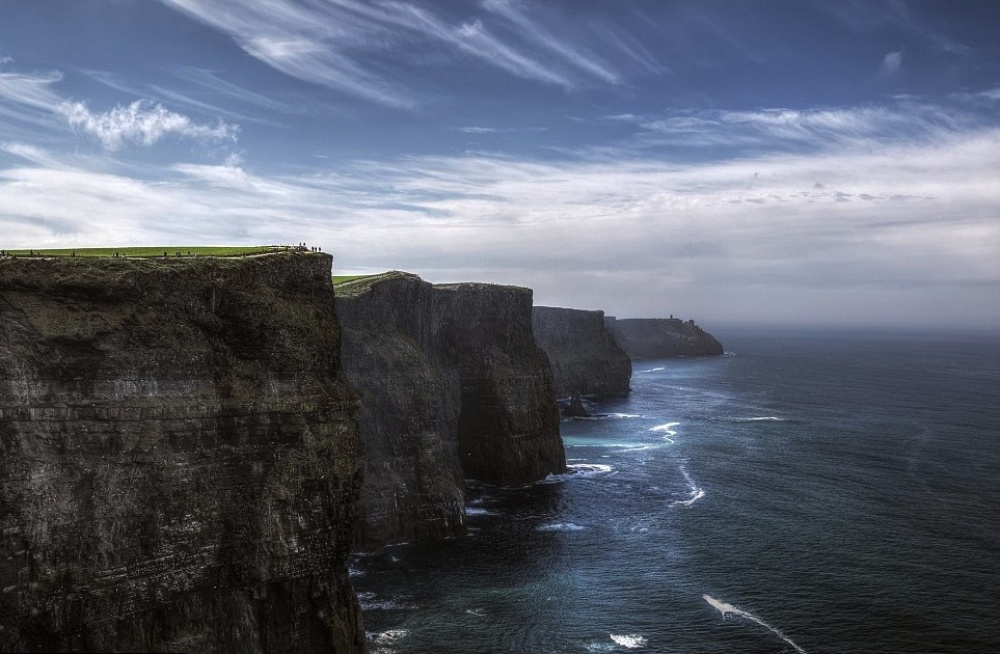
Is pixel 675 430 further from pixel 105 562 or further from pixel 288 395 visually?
pixel 105 562

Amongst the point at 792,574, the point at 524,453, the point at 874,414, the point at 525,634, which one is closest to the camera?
the point at 525,634

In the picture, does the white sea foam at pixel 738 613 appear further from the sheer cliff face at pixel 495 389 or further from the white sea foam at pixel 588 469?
the white sea foam at pixel 588 469

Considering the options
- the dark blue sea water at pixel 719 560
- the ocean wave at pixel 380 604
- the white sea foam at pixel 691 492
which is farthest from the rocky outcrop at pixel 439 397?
the white sea foam at pixel 691 492

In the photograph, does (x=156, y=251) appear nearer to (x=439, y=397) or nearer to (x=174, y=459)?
(x=174, y=459)

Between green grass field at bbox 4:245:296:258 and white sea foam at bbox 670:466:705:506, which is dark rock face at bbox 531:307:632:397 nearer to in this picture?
white sea foam at bbox 670:466:705:506

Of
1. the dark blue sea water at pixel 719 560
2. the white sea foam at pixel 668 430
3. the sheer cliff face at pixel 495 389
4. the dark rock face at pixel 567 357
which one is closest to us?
the dark blue sea water at pixel 719 560

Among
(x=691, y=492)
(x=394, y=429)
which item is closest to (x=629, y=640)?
(x=394, y=429)

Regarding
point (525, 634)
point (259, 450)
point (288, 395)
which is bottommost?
point (525, 634)

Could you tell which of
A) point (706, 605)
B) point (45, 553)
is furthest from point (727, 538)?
point (45, 553)
